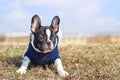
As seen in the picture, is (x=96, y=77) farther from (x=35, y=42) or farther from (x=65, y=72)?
(x=35, y=42)

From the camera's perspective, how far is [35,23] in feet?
30.6

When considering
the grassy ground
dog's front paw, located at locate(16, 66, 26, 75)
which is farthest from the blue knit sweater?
dog's front paw, located at locate(16, 66, 26, 75)

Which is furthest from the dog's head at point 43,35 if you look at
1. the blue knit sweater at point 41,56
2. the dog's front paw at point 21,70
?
the dog's front paw at point 21,70

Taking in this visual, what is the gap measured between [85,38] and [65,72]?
1312 centimetres

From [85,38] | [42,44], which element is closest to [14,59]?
[42,44]

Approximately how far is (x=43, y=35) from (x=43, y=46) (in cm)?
19

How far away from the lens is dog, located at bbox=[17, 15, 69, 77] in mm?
9010

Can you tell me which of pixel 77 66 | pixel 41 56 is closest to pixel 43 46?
pixel 41 56

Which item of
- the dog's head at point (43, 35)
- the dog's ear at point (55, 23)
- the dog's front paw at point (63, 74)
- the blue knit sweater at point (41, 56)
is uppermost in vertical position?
the dog's ear at point (55, 23)

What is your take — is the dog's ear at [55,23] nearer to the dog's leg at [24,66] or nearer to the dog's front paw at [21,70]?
the dog's leg at [24,66]

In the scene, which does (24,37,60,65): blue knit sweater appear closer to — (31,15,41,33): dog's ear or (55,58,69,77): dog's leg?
(55,58,69,77): dog's leg

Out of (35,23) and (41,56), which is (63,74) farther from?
(35,23)

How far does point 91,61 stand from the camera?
10.5 m

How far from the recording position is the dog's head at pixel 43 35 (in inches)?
353
